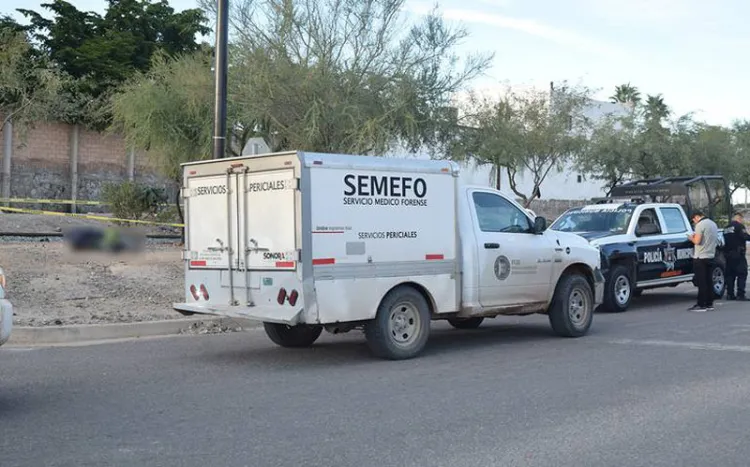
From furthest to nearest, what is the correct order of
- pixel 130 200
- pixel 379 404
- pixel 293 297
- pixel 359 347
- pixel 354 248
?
1. pixel 130 200
2. pixel 359 347
3. pixel 354 248
4. pixel 293 297
5. pixel 379 404

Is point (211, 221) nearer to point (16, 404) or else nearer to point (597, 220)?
point (16, 404)

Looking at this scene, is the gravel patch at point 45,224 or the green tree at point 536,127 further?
the green tree at point 536,127

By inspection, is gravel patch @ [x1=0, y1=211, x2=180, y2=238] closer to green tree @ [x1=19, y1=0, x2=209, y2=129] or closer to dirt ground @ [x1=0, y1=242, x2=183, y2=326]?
dirt ground @ [x1=0, y1=242, x2=183, y2=326]

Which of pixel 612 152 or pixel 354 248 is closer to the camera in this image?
pixel 354 248

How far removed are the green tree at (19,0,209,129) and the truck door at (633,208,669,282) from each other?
1110 inches

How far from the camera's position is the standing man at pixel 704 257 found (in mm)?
14806

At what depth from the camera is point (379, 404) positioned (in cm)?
746

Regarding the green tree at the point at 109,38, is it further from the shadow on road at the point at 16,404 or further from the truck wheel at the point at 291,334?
the shadow on road at the point at 16,404

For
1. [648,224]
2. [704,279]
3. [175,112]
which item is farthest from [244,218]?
[175,112]

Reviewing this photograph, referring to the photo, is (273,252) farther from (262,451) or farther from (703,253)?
(703,253)

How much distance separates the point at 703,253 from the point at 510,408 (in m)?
8.84

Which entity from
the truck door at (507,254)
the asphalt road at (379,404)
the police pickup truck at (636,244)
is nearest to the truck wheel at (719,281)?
the police pickup truck at (636,244)

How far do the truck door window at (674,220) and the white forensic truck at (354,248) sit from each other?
619cm

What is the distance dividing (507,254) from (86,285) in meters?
7.18
